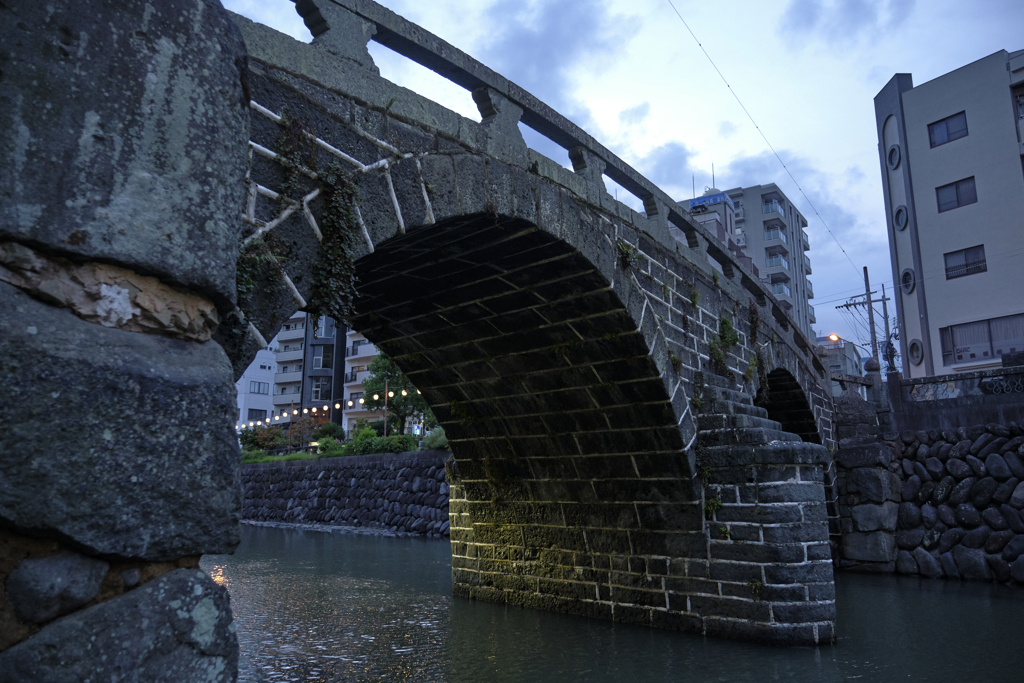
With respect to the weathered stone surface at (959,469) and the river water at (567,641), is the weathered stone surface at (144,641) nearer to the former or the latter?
the river water at (567,641)

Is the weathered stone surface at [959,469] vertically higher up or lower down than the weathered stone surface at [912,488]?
higher up

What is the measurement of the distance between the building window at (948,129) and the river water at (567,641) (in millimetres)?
16800

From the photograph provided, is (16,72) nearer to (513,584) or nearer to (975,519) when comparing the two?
(513,584)

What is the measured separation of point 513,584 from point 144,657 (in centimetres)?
675

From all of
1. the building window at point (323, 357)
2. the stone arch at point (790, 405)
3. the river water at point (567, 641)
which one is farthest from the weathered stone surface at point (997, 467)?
the building window at point (323, 357)

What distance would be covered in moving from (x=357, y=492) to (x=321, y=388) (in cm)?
2485

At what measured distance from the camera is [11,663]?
5.07 ft

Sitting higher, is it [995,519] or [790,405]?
[790,405]

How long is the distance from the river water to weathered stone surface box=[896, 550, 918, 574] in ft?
2.53

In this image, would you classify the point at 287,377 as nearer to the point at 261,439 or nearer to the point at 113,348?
the point at 261,439

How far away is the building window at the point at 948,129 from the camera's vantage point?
21.6m

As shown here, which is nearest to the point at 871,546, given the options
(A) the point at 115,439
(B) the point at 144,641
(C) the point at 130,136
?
(B) the point at 144,641

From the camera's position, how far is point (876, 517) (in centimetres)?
1127

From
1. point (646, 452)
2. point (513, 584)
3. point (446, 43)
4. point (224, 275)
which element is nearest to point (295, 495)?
point (513, 584)
